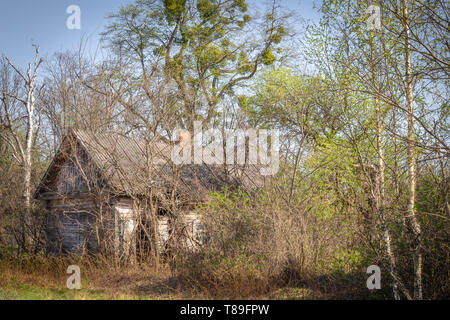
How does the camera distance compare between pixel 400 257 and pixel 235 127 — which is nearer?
pixel 400 257

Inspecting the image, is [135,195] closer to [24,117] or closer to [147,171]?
[147,171]

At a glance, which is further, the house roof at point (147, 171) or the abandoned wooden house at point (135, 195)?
the house roof at point (147, 171)

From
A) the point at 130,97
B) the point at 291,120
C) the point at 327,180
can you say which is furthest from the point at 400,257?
the point at 291,120

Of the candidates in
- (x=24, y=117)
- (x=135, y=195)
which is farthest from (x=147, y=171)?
(x=24, y=117)

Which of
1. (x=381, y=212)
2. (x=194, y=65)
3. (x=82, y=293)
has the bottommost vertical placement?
(x=82, y=293)

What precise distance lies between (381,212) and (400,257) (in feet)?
3.37

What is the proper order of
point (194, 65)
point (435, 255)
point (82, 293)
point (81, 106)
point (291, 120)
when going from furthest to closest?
point (194, 65) < point (291, 120) < point (81, 106) < point (82, 293) < point (435, 255)

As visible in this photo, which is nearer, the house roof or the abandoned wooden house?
the abandoned wooden house

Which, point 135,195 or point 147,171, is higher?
point 147,171

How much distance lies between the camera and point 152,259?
11.9m
